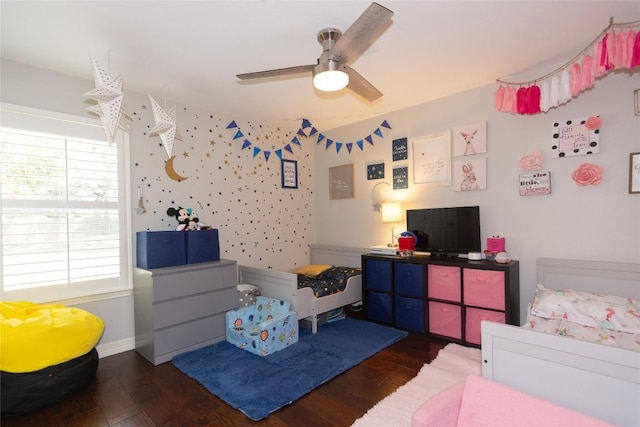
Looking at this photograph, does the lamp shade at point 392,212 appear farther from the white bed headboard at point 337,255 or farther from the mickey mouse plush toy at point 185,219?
A: the mickey mouse plush toy at point 185,219

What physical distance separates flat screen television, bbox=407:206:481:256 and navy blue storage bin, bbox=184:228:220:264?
7.27 feet

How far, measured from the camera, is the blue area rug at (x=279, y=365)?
2.17 m

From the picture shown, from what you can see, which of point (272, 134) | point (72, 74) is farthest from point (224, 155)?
point (72, 74)

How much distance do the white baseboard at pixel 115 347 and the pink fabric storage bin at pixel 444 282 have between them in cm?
302

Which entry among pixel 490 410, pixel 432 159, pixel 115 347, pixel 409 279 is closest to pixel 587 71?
pixel 432 159

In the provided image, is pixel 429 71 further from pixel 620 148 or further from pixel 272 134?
pixel 272 134

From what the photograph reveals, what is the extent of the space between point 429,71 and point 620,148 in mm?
1667

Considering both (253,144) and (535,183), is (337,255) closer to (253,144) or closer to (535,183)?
(253,144)

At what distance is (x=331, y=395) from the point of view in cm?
220

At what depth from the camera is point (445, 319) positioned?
310 centimetres

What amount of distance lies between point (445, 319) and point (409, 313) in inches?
14.4

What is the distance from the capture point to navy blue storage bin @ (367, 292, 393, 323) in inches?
137

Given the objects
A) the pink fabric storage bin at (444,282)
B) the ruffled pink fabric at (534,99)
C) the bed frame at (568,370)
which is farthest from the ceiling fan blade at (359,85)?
the pink fabric storage bin at (444,282)

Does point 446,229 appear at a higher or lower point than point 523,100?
lower
